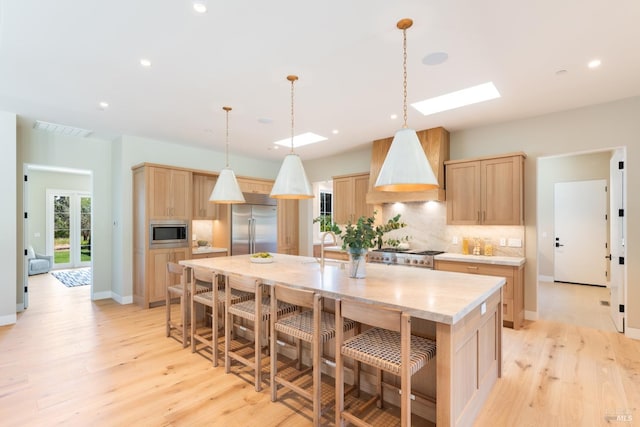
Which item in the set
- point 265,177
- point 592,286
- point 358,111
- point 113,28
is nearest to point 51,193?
point 265,177

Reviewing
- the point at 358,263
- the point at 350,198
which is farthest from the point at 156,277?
the point at 358,263

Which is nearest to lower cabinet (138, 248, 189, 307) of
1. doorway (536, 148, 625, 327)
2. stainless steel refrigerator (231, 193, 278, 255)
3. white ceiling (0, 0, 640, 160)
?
stainless steel refrigerator (231, 193, 278, 255)

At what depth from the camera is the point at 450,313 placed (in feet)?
5.29

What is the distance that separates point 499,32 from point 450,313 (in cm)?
214

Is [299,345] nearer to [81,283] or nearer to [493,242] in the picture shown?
[493,242]

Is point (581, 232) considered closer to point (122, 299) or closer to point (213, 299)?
point (213, 299)

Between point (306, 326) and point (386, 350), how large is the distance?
2.27 feet

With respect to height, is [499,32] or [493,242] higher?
Answer: [499,32]

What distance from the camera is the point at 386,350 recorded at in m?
1.86

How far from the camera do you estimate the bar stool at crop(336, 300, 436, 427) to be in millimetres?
1673

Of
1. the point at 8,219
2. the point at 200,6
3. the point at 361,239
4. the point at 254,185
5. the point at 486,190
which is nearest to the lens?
the point at 200,6

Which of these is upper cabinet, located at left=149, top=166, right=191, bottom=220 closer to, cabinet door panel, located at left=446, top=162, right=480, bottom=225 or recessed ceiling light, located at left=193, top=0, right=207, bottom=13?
recessed ceiling light, located at left=193, top=0, right=207, bottom=13

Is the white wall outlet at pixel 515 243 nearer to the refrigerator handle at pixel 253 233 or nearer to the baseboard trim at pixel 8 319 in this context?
the refrigerator handle at pixel 253 233

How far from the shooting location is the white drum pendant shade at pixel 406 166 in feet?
6.77
